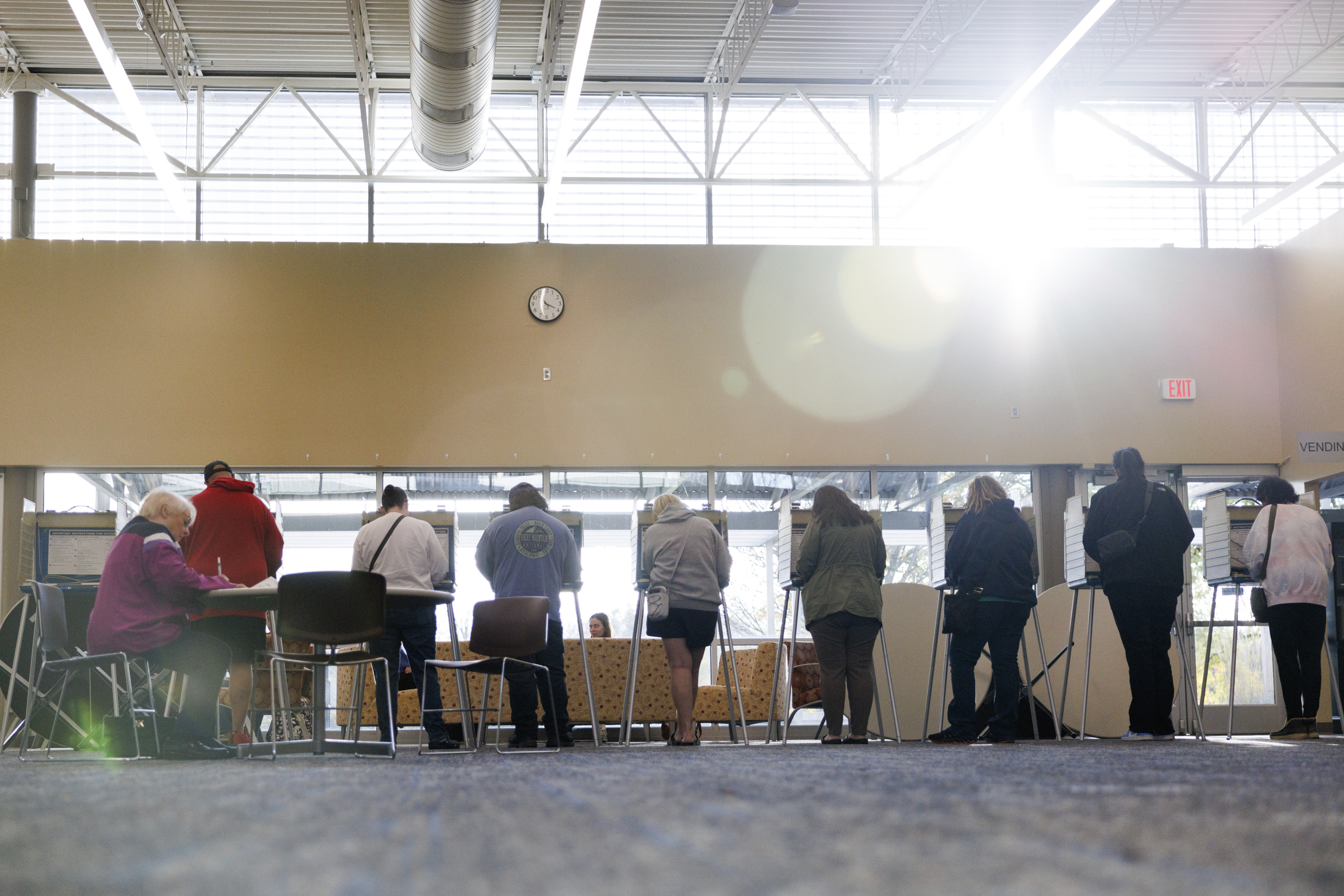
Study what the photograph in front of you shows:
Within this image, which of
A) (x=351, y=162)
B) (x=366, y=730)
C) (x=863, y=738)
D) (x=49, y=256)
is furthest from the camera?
(x=351, y=162)

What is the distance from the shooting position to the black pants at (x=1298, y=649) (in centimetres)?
619

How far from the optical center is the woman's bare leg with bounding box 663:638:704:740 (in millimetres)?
6105

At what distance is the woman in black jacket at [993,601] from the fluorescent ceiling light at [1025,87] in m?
3.44

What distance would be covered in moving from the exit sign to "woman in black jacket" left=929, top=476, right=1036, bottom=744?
4.66m

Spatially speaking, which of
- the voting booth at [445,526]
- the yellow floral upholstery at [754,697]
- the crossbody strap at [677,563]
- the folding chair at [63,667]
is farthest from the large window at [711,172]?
the folding chair at [63,667]

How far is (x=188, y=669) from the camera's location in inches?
194

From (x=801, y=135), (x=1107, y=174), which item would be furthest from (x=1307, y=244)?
(x=801, y=135)

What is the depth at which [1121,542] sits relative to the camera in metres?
5.83

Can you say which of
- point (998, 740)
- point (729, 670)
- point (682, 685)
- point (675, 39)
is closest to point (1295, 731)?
point (998, 740)

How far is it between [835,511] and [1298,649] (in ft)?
8.26

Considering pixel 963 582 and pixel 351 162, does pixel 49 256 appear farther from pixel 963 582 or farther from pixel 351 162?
pixel 963 582

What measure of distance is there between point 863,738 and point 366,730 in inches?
160

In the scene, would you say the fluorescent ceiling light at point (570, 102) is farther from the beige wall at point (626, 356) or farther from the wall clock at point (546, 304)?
the wall clock at point (546, 304)

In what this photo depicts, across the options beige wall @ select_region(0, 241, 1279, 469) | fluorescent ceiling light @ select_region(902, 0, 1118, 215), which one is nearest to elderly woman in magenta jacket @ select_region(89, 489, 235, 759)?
beige wall @ select_region(0, 241, 1279, 469)
